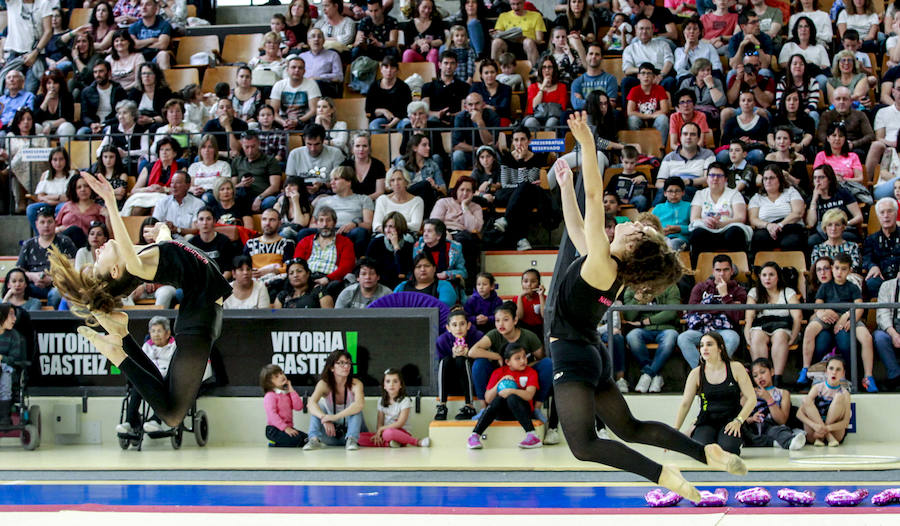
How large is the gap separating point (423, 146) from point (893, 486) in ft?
19.9

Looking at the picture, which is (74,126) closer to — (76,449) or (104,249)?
(76,449)

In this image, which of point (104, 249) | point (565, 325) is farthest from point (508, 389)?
point (104, 249)

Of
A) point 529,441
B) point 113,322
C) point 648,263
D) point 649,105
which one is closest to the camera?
point 648,263

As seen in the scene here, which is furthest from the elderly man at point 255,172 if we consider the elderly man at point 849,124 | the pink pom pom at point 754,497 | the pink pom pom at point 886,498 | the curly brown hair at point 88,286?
the pink pom pom at point 886,498

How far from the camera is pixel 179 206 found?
11719 mm

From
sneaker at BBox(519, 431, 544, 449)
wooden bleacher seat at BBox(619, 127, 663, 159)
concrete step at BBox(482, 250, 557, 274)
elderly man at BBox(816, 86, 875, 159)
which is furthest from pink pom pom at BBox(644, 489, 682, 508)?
elderly man at BBox(816, 86, 875, 159)

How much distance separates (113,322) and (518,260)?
6.19 meters

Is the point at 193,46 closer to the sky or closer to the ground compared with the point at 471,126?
closer to the sky

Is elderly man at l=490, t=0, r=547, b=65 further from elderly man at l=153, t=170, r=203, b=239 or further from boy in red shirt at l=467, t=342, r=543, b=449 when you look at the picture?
boy in red shirt at l=467, t=342, r=543, b=449

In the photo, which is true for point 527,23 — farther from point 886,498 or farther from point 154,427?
point 886,498

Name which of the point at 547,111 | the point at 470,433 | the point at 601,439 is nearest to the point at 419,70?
the point at 547,111

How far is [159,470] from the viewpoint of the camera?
8781 mm

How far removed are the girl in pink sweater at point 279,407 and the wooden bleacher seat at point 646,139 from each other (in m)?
4.88
